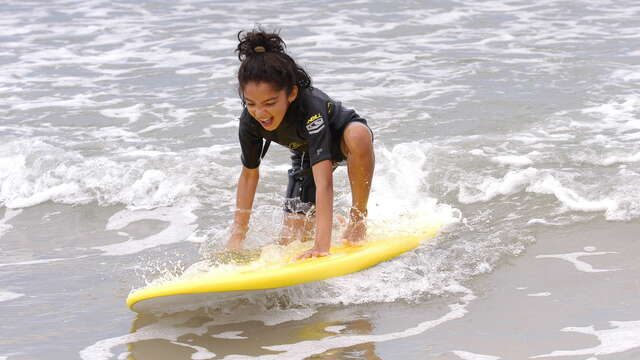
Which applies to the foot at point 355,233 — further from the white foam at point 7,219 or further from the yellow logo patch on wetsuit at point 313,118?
the white foam at point 7,219

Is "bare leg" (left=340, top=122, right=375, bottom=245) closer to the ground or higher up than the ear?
closer to the ground

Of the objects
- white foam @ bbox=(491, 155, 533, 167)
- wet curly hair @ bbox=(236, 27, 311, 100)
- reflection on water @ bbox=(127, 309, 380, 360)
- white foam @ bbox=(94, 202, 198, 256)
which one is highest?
wet curly hair @ bbox=(236, 27, 311, 100)

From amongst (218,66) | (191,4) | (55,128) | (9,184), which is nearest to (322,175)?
(9,184)

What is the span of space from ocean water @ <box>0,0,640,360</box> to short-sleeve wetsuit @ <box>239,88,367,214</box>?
29 cm

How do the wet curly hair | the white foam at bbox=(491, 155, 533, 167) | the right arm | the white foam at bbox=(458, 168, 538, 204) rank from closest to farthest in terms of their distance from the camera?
1. the wet curly hair
2. the right arm
3. the white foam at bbox=(458, 168, 538, 204)
4. the white foam at bbox=(491, 155, 533, 167)

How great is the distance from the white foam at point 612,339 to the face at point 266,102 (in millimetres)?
1427

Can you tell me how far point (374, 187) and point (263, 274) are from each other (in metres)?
2.12

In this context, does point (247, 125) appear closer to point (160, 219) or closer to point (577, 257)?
point (160, 219)

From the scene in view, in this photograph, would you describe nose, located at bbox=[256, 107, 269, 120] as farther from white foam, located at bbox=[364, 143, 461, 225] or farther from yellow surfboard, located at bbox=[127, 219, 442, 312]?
white foam, located at bbox=[364, 143, 461, 225]

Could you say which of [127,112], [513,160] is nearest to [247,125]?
[513,160]

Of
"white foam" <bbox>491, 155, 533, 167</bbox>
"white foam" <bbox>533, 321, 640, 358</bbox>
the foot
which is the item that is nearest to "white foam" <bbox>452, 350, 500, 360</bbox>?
"white foam" <bbox>533, 321, 640, 358</bbox>

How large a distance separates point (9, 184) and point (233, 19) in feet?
22.6

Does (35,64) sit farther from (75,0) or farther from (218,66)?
(75,0)

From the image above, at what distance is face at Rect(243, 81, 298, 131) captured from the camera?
375 cm
